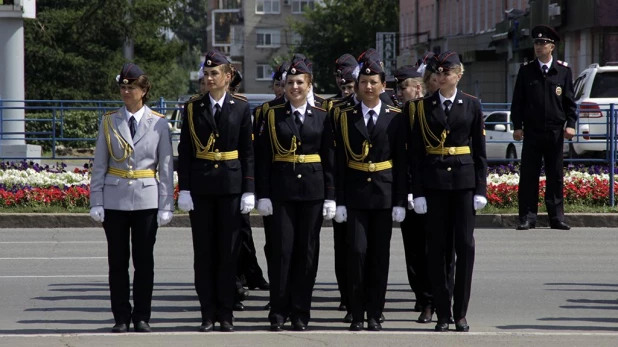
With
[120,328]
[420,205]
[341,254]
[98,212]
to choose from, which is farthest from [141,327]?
[420,205]

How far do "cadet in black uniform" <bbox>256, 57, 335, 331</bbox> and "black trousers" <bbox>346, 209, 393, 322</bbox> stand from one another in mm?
245

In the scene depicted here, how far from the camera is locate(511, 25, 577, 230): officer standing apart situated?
1555 centimetres

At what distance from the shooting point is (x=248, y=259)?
11344mm

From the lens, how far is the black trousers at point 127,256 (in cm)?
913

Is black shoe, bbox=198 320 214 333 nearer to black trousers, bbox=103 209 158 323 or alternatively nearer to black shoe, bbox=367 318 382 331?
black trousers, bbox=103 209 158 323

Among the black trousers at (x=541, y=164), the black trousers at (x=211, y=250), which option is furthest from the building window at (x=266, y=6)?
the black trousers at (x=211, y=250)

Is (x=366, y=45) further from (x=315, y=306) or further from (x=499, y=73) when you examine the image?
(x=315, y=306)

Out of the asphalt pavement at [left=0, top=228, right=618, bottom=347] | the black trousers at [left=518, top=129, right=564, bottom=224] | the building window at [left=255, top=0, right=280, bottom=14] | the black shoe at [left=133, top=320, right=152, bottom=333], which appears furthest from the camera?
the building window at [left=255, top=0, right=280, bottom=14]

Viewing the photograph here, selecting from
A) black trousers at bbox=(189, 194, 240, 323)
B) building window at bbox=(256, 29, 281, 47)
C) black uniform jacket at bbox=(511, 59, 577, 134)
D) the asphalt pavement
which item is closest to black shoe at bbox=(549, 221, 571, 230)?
the asphalt pavement

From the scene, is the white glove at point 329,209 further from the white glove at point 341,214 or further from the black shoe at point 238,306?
the black shoe at point 238,306

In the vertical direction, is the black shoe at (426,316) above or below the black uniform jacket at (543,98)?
below

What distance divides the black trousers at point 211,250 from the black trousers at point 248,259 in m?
1.76

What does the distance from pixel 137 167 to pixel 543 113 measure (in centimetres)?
770

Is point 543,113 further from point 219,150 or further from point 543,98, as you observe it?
point 219,150
